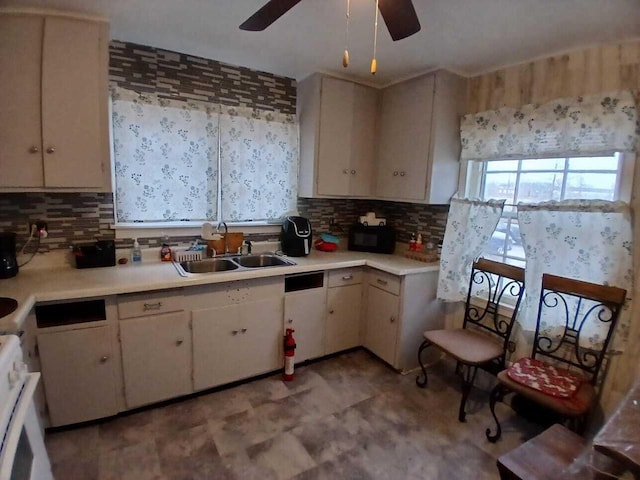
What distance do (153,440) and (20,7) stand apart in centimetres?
239

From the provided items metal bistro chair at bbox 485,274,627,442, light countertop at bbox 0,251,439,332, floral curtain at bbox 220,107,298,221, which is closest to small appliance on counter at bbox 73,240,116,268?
light countertop at bbox 0,251,439,332

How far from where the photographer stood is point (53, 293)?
1.64 m

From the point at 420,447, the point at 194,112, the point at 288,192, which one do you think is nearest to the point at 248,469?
the point at 420,447

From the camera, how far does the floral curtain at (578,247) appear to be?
5.74ft

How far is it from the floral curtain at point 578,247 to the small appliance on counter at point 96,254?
267 cm

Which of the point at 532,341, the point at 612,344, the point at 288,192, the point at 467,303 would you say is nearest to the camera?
the point at 612,344

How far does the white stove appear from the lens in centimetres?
90

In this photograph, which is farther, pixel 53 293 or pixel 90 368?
pixel 90 368

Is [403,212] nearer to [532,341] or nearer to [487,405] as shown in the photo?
[532,341]

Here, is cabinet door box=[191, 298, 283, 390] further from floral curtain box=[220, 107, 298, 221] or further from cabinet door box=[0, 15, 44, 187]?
cabinet door box=[0, 15, 44, 187]

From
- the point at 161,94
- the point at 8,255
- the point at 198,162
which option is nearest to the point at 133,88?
the point at 161,94

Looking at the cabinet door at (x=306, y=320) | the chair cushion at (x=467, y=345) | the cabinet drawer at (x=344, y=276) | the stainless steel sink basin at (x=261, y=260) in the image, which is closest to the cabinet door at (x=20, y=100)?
the stainless steel sink basin at (x=261, y=260)

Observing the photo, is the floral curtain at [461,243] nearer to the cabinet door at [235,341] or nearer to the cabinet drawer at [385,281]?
the cabinet drawer at [385,281]

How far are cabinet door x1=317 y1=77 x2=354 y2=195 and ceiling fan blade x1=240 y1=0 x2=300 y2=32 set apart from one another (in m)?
1.29
